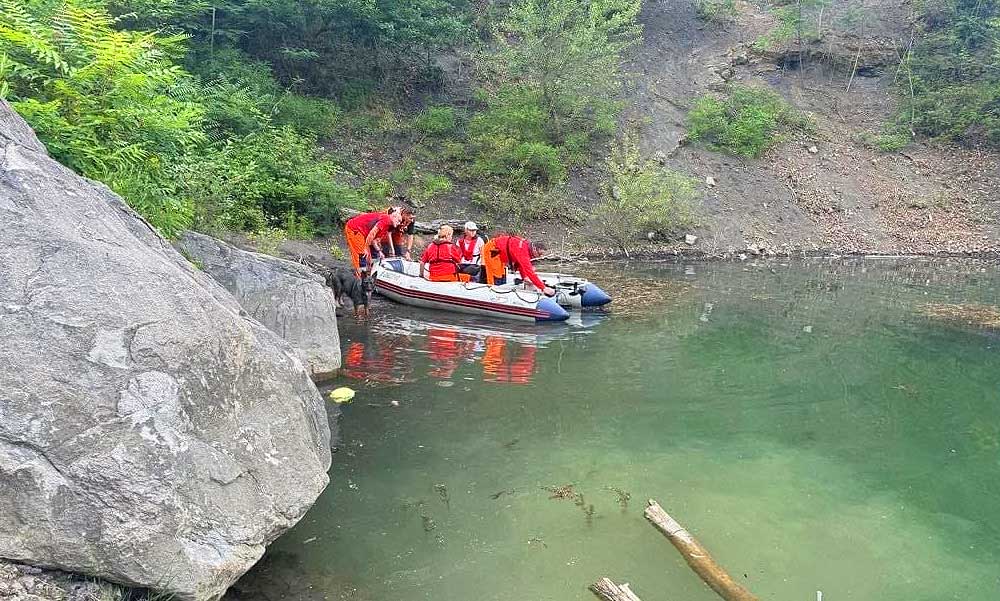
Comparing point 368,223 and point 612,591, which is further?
point 368,223

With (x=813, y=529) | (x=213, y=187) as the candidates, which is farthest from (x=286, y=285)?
(x=813, y=529)

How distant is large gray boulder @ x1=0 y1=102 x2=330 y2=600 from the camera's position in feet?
9.97

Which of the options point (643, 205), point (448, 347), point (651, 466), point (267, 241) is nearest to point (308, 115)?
point (267, 241)

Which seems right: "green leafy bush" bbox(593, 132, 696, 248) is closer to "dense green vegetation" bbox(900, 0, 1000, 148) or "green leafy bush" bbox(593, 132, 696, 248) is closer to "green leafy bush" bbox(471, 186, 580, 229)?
"green leafy bush" bbox(471, 186, 580, 229)

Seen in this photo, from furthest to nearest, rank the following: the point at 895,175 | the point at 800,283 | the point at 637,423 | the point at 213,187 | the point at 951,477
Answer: the point at 895,175 < the point at 800,283 < the point at 213,187 < the point at 637,423 < the point at 951,477

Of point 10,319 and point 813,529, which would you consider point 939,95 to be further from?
point 10,319

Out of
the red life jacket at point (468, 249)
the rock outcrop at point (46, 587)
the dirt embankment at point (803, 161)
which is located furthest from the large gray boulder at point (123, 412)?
the dirt embankment at point (803, 161)

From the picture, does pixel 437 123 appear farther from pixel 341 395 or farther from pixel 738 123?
pixel 341 395

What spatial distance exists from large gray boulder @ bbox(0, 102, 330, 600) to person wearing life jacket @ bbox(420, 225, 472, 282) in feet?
27.3

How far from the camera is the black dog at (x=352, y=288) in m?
11.1

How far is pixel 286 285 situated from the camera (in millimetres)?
7926

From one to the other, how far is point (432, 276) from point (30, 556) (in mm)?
9649

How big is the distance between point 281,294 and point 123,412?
4.71m

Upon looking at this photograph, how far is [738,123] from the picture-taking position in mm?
23703
